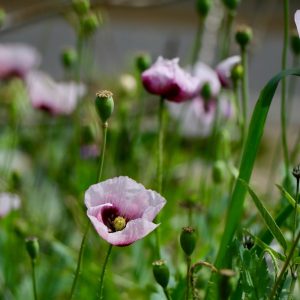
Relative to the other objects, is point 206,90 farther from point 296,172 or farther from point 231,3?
point 296,172

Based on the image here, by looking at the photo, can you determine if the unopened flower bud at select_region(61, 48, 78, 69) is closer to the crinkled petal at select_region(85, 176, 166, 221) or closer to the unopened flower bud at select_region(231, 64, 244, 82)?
the unopened flower bud at select_region(231, 64, 244, 82)

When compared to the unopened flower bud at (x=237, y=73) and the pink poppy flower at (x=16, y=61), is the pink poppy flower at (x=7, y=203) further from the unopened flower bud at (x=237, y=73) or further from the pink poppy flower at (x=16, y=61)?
the pink poppy flower at (x=16, y=61)

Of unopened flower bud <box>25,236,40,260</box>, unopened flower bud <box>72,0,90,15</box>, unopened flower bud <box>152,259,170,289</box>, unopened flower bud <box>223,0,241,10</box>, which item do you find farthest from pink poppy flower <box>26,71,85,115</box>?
unopened flower bud <box>152,259,170,289</box>

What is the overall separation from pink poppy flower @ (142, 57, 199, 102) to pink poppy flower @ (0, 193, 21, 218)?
0.76 feet

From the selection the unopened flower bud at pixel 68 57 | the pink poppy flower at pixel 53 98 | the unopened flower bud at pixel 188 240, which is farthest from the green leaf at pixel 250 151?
the pink poppy flower at pixel 53 98

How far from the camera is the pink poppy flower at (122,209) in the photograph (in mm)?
703

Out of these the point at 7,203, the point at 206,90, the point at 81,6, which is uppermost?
the point at 81,6

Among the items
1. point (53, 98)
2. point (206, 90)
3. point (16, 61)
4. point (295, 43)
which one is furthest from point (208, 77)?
point (16, 61)

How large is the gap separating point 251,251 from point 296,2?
4084 mm

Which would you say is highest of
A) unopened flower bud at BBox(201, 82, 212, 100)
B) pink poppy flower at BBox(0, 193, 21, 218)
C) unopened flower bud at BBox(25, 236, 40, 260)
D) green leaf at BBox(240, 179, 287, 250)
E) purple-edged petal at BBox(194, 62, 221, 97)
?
purple-edged petal at BBox(194, 62, 221, 97)

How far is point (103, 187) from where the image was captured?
0.73 m

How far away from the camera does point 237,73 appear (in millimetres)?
967

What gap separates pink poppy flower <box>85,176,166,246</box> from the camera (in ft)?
2.31

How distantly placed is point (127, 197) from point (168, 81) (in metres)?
0.19
